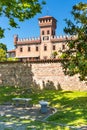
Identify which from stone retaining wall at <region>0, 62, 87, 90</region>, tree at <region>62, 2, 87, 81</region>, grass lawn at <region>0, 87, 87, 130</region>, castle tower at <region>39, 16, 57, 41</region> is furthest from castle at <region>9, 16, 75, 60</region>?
tree at <region>62, 2, 87, 81</region>

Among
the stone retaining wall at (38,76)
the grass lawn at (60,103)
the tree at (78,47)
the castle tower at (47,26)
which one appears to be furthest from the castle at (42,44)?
the tree at (78,47)

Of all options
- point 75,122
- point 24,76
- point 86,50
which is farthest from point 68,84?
point 75,122

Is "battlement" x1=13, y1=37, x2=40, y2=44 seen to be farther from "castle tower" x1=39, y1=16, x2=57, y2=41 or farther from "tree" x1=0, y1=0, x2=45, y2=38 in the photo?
"tree" x1=0, y1=0, x2=45, y2=38

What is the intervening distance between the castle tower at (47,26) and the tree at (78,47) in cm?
6294

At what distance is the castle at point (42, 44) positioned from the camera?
80.3 m

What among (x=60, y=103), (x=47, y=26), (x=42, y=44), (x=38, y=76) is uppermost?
(x=47, y=26)

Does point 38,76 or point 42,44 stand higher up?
point 42,44

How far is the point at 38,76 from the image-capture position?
29797 millimetres

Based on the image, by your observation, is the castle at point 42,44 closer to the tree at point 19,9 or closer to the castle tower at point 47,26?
the castle tower at point 47,26

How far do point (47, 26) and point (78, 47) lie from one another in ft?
219

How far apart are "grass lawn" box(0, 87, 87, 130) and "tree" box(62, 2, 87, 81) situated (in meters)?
2.40

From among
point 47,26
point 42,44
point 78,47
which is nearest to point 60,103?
point 78,47

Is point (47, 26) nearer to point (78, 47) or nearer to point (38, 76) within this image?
point (38, 76)

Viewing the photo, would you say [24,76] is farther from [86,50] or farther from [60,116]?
[60,116]
